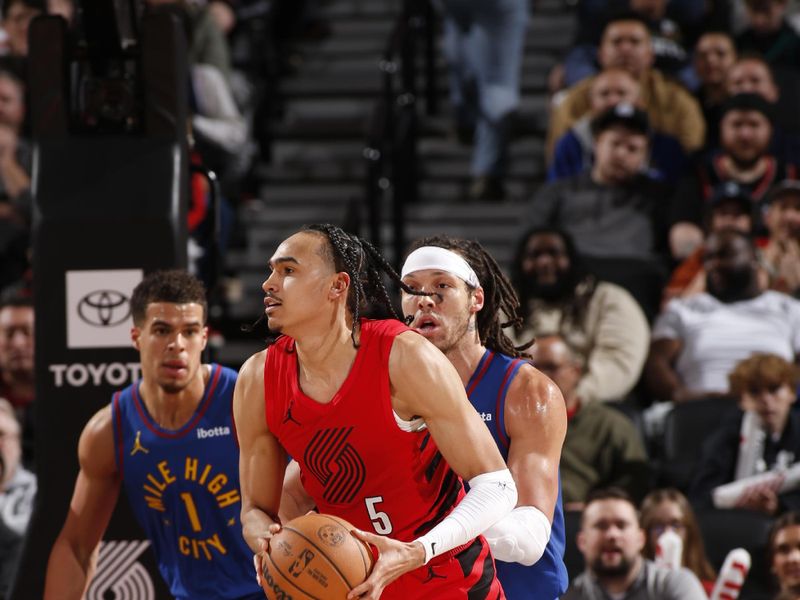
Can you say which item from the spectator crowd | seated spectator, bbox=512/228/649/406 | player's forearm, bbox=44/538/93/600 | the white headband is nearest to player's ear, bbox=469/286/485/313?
the white headband

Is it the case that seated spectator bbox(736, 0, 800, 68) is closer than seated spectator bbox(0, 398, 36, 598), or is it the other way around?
seated spectator bbox(0, 398, 36, 598)

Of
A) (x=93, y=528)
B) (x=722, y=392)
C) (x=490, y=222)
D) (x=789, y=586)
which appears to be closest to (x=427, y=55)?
(x=490, y=222)

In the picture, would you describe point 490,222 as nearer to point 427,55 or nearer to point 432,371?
point 427,55

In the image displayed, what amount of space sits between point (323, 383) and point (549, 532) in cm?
76

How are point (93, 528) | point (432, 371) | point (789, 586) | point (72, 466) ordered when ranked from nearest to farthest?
1. point (432, 371)
2. point (93, 528)
3. point (72, 466)
4. point (789, 586)

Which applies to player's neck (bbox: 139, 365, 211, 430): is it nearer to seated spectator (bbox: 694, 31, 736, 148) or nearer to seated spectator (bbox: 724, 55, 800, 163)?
seated spectator (bbox: 724, 55, 800, 163)

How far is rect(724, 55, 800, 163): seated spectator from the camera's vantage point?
8844 mm

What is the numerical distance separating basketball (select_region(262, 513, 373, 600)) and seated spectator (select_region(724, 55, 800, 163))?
5784 mm

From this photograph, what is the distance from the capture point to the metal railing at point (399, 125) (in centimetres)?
873

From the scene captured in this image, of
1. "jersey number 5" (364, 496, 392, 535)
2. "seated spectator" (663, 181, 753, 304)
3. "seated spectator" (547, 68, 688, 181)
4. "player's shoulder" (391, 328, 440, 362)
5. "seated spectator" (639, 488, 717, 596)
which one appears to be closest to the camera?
"player's shoulder" (391, 328, 440, 362)

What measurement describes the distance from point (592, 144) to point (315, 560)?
18.0 ft

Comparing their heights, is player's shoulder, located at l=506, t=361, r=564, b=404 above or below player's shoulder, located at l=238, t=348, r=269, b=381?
below

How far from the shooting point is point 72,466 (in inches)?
228

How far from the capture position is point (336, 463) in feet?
12.8
